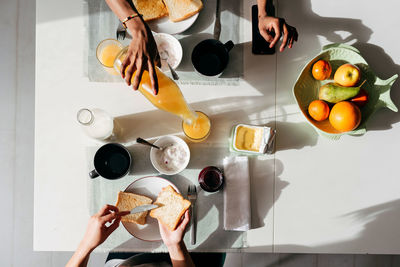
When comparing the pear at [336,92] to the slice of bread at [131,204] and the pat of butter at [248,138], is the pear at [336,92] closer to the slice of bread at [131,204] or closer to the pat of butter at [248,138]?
the pat of butter at [248,138]

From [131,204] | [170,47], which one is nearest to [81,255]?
[131,204]

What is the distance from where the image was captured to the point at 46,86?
1.07 meters

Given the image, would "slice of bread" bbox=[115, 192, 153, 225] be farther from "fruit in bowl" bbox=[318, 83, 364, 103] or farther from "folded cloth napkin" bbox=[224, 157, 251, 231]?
"fruit in bowl" bbox=[318, 83, 364, 103]

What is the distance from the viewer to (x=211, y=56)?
1039 millimetres

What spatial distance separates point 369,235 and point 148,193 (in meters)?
0.77

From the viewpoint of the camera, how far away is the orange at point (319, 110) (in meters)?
0.97

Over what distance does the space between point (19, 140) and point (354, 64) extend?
5.75 ft

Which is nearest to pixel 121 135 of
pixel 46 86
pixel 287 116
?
pixel 46 86

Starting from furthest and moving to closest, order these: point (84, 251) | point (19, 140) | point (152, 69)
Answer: point (19, 140)
point (84, 251)
point (152, 69)

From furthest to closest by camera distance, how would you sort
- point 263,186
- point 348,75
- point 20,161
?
point 20,161 < point 263,186 < point 348,75

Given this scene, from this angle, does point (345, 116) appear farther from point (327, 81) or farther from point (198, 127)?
point (198, 127)

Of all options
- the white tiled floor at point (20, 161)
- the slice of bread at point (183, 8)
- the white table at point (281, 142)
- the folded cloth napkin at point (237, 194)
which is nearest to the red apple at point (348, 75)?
the white table at point (281, 142)

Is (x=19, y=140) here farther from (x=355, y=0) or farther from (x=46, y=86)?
(x=355, y=0)

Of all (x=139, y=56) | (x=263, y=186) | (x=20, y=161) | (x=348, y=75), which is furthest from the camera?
(x=20, y=161)
